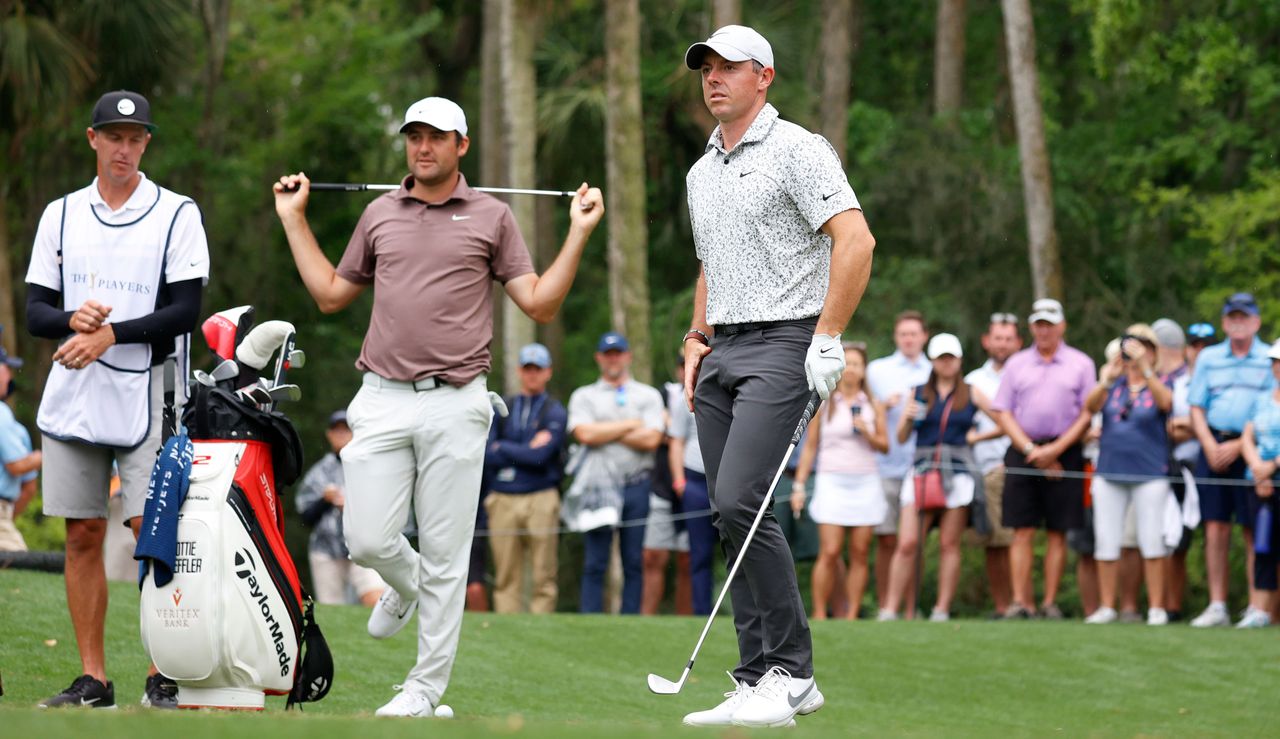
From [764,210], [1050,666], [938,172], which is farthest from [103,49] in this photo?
[764,210]

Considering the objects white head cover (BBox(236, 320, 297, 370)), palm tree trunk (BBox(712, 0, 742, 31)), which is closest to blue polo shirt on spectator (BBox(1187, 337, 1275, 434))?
white head cover (BBox(236, 320, 297, 370))

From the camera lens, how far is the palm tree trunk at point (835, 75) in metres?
27.1

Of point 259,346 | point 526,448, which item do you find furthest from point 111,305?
point 526,448

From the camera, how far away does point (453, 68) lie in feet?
106

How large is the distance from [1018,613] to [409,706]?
25.6 feet

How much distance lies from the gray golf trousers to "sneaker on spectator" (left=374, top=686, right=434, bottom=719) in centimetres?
128

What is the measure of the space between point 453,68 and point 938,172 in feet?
30.6

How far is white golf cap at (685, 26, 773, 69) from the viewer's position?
6770mm

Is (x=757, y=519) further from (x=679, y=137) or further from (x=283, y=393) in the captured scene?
(x=679, y=137)

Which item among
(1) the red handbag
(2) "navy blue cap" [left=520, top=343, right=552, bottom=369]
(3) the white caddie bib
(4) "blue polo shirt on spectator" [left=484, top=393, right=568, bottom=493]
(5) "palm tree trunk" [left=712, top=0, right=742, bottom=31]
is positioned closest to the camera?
(3) the white caddie bib

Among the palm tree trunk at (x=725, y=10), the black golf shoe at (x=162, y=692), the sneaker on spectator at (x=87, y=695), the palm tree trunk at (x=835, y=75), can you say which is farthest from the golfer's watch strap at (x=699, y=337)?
the palm tree trunk at (x=835, y=75)

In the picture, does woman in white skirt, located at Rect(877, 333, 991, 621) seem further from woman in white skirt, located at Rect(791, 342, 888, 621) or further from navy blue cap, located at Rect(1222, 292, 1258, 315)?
navy blue cap, located at Rect(1222, 292, 1258, 315)

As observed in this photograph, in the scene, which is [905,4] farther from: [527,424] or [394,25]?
[527,424]

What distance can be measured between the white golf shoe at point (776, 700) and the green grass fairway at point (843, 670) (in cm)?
96
